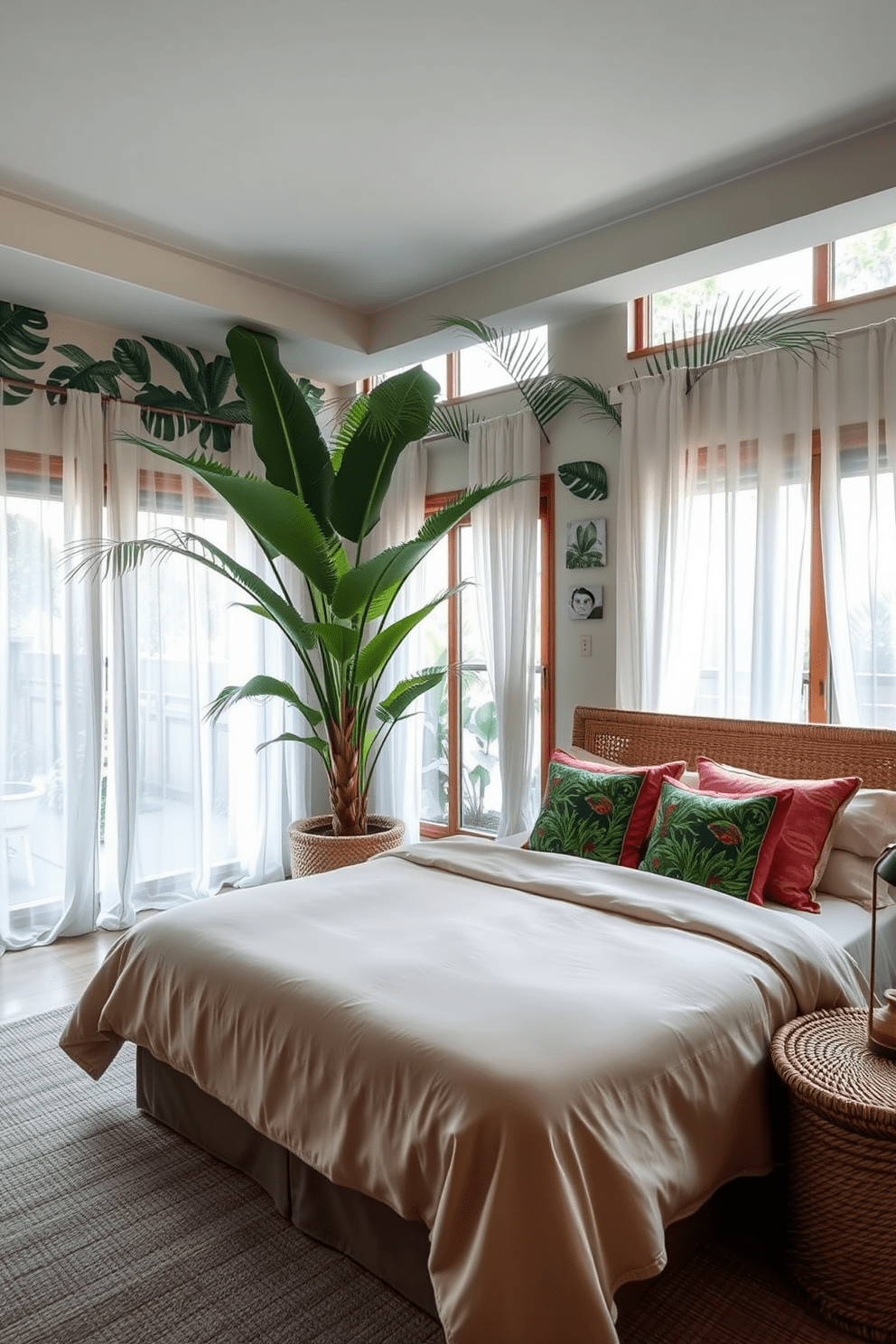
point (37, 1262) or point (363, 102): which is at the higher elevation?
point (363, 102)

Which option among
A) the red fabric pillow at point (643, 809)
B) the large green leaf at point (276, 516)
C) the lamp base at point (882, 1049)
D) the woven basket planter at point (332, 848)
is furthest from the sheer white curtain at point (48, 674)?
the lamp base at point (882, 1049)

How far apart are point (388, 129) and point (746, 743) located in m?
2.37

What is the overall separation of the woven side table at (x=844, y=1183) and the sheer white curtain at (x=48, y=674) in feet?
10.3

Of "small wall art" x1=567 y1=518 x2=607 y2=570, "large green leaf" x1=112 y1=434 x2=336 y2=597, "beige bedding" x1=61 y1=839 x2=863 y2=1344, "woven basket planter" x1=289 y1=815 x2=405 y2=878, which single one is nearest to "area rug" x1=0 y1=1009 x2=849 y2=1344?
"beige bedding" x1=61 y1=839 x2=863 y2=1344

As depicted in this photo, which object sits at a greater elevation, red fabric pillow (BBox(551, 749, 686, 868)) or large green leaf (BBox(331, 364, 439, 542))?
large green leaf (BBox(331, 364, 439, 542))

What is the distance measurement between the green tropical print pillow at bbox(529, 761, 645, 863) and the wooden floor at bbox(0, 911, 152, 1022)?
1871 mm

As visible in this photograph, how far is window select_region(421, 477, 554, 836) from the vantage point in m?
4.62

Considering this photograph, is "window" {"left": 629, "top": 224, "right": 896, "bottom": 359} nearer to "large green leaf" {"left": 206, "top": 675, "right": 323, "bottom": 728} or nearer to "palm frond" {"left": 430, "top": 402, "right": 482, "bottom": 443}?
"palm frond" {"left": 430, "top": 402, "right": 482, "bottom": 443}

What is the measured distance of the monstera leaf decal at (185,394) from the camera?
4273mm

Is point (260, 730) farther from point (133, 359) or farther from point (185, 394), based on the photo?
point (133, 359)

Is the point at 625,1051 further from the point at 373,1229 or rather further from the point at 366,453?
the point at 366,453

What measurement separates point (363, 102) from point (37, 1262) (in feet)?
10.3

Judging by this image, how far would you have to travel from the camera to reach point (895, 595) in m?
3.12

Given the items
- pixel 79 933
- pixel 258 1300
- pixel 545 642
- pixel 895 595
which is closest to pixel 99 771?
pixel 79 933
